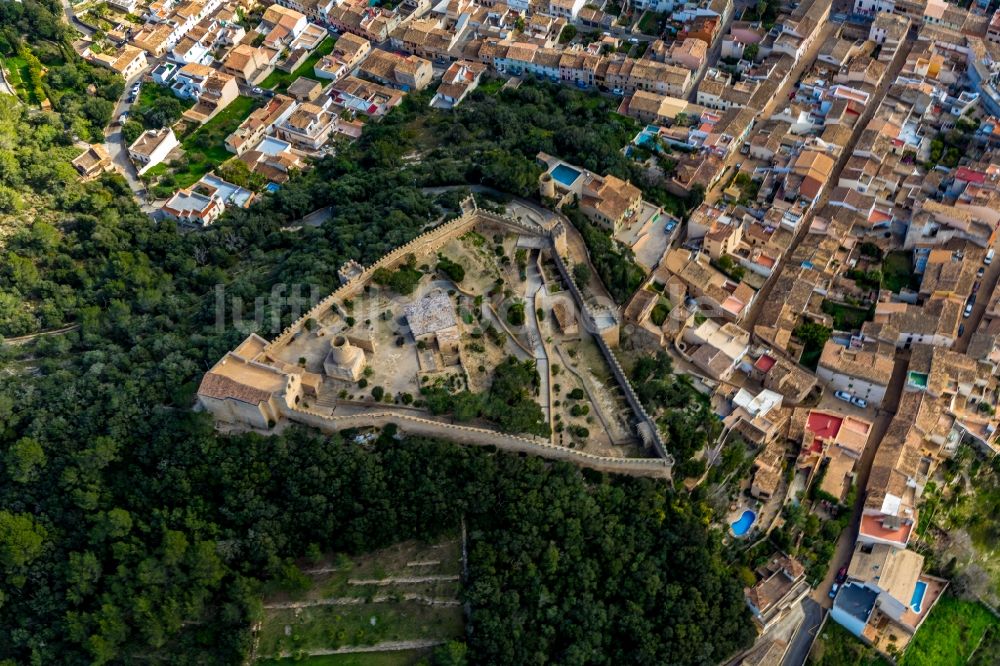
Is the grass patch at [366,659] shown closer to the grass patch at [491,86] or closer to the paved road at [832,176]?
the paved road at [832,176]

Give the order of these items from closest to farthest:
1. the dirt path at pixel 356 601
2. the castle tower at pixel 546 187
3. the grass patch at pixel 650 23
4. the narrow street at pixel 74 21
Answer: the dirt path at pixel 356 601 → the castle tower at pixel 546 187 → the grass patch at pixel 650 23 → the narrow street at pixel 74 21

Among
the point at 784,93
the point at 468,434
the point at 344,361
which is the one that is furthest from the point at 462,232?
the point at 784,93

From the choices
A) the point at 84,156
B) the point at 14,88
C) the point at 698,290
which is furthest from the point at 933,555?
the point at 14,88

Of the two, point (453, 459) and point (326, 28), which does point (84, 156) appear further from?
point (453, 459)

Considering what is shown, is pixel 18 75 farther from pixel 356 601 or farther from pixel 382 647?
pixel 382 647

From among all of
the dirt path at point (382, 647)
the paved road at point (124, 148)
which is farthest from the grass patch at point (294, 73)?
the dirt path at point (382, 647)

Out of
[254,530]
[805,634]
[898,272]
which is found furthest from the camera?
[898,272]
